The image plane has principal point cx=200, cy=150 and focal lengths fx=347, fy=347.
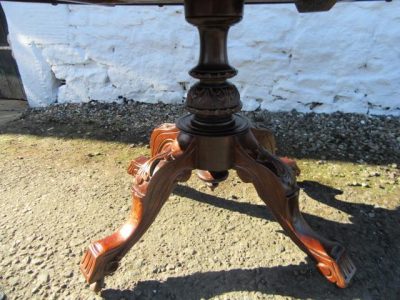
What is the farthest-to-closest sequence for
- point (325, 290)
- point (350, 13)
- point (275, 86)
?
point (275, 86) → point (350, 13) → point (325, 290)

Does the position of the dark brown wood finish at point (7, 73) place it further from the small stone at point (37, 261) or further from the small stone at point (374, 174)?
the small stone at point (374, 174)

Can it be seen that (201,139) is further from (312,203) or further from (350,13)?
(350,13)

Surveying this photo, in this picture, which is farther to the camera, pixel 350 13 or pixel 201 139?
pixel 350 13

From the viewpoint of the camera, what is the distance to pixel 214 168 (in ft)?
2.68

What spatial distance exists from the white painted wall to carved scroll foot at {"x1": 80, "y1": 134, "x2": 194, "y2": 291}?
1207mm

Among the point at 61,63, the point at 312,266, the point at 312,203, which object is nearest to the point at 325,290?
the point at 312,266

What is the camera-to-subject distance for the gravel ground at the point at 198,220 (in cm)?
80

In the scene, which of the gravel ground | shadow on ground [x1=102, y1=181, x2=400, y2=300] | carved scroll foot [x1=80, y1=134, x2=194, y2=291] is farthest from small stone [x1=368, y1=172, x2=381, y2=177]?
carved scroll foot [x1=80, y1=134, x2=194, y2=291]

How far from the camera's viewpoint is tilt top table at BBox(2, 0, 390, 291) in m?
0.76

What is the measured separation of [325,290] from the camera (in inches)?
30.8

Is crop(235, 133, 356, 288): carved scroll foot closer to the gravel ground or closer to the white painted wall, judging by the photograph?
the gravel ground

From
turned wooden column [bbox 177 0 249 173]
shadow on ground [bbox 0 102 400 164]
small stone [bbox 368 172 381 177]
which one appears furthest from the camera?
shadow on ground [bbox 0 102 400 164]

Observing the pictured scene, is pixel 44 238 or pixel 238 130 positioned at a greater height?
pixel 238 130

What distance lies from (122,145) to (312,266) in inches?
39.3
